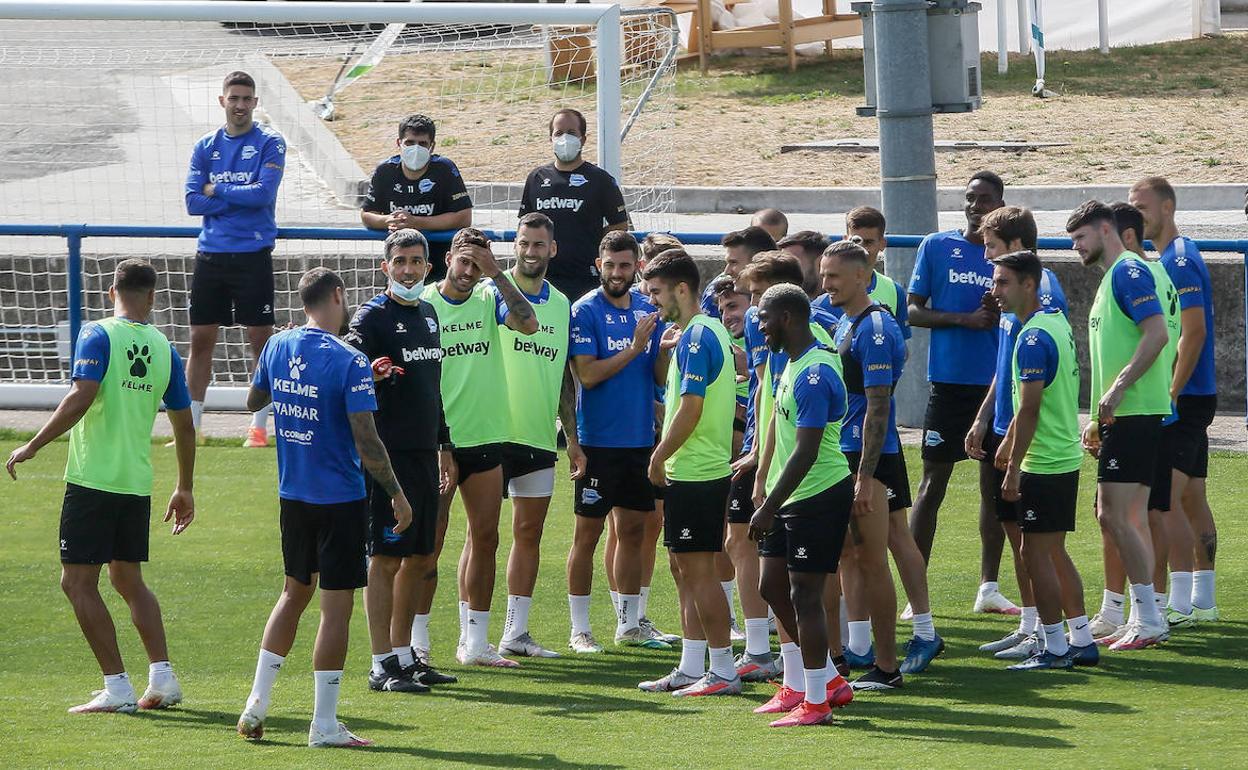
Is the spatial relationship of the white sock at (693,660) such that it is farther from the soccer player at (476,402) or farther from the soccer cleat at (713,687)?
the soccer player at (476,402)

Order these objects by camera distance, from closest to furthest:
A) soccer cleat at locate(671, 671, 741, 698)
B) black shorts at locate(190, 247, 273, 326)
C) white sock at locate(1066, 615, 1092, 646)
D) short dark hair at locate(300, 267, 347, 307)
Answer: short dark hair at locate(300, 267, 347, 307)
soccer cleat at locate(671, 671, 741, 698)
white sock at locate(1066, 615, 1092, 646)
black shorts at locate(190, 247, 273, 326)

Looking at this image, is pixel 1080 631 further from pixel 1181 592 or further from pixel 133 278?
pixel 133 278

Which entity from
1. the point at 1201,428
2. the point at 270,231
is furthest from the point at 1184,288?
the point at 270,231

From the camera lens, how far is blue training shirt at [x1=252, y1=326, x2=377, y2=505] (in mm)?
7254

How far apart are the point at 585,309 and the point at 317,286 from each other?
6.51 ft

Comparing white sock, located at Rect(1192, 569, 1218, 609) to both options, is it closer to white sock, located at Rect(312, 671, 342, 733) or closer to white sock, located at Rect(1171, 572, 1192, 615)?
white sock, located at Rect(1171, 572, 1192, 615)

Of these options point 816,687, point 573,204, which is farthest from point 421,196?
point 816,687

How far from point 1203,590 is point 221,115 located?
1074 centimetres

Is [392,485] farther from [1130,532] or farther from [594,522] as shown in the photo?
[1130,532]

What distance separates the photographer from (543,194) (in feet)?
38.3

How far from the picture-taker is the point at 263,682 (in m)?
7.16

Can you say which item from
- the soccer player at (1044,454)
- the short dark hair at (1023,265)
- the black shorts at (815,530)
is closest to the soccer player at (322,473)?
the black shorts at (815,530)

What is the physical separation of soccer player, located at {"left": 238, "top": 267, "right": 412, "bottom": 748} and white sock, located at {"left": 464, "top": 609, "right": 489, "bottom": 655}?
1340 mm

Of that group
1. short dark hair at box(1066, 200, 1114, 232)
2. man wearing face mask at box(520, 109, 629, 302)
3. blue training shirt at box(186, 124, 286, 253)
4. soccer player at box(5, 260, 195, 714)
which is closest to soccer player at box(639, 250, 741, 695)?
short dark hair at box(1066, 200, 1114, 232)
